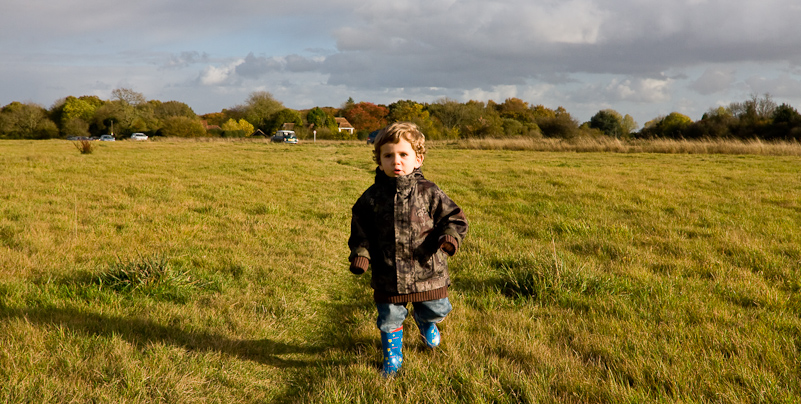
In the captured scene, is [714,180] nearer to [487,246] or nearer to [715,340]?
[487,246]

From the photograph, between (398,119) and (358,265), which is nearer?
(358,265)

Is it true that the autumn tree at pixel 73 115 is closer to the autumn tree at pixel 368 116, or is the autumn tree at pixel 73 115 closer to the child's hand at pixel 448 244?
the autumn tree at pixel 368 116

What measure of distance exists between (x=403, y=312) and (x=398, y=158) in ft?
3.40

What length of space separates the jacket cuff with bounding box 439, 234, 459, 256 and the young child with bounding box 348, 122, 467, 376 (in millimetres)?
12

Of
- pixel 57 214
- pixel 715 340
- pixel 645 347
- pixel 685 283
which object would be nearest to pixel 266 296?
pixel 645 347

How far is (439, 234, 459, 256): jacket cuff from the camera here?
2.76 m

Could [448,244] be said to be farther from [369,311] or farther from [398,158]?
[369,311]

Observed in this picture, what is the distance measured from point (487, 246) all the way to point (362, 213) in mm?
3258

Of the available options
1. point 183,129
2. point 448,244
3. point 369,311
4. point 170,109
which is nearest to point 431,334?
point 448,244

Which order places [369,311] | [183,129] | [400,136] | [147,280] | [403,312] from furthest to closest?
[183,129]
[147,280]
[369,311]
[403,312]
[400,136]

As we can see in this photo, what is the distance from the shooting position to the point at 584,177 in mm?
13305

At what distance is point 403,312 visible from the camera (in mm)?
3039

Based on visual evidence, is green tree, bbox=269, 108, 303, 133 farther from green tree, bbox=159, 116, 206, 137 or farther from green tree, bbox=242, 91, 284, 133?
green tree, bbox=159, 116, 206, 137

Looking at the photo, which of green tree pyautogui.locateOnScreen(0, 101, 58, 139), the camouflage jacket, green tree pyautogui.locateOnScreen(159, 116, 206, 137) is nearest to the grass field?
the camouflage jacket
